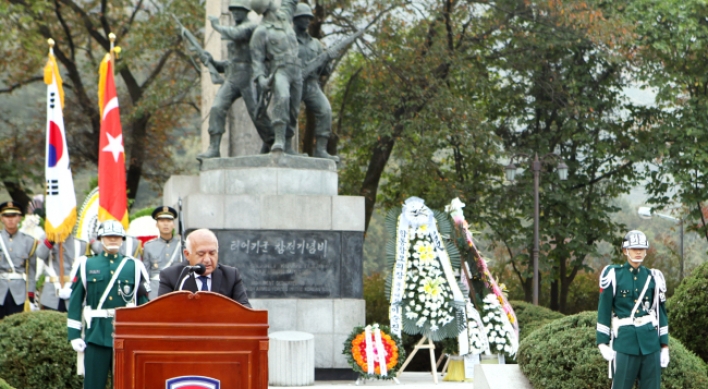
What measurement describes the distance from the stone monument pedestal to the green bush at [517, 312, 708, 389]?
492 cm

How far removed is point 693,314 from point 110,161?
8286mm

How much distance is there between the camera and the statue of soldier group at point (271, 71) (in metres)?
14.4

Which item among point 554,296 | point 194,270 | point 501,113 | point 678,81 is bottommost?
point 554,296

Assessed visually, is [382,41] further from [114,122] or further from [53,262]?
[53,262]

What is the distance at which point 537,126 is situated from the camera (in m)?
27.4

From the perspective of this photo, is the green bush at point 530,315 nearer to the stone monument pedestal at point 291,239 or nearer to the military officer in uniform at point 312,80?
the stone monument pedestal at point 291,239

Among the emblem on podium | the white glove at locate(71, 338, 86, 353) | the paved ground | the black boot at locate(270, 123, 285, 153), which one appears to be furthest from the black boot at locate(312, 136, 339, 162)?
the emblem on podium

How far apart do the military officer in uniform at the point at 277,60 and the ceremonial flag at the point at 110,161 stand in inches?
96.7

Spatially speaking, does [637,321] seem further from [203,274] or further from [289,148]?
[289,148]

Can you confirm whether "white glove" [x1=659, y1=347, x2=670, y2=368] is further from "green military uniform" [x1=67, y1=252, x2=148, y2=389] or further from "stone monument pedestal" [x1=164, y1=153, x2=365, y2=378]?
"stone monument pedestal" [x1=164, y1=153, x2=365, y2=378]

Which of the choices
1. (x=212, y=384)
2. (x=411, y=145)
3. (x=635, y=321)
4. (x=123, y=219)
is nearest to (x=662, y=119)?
(x=411, y=145)

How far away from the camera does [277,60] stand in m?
14.4

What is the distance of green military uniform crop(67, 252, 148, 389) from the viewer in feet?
29.2

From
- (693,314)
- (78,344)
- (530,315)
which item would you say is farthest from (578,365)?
(530,315)
